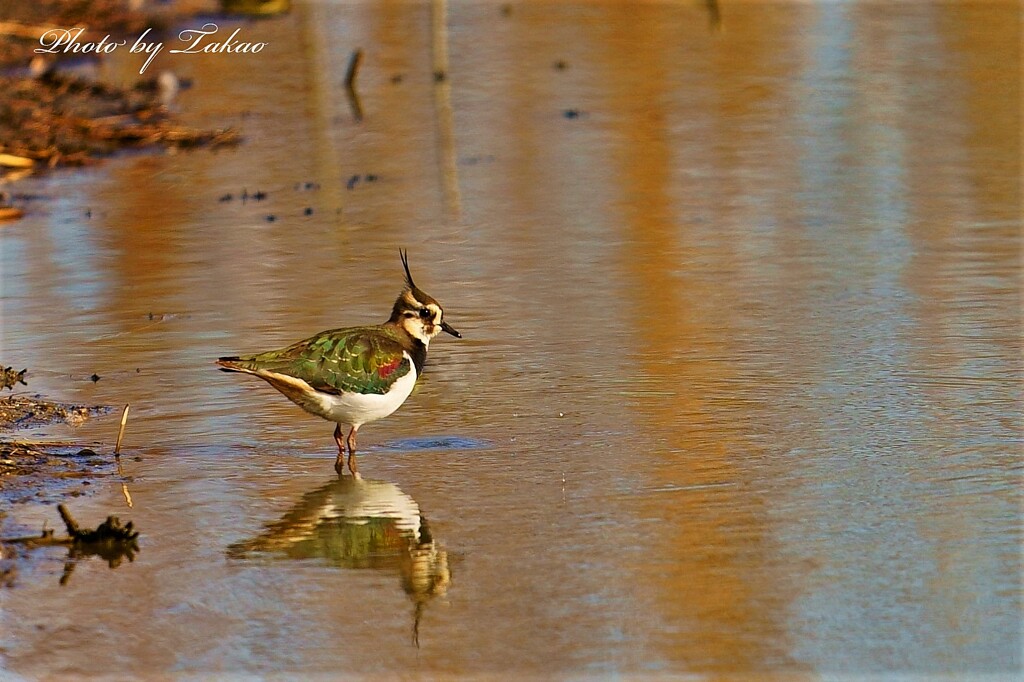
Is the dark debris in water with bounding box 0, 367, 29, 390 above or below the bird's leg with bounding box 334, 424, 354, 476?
above

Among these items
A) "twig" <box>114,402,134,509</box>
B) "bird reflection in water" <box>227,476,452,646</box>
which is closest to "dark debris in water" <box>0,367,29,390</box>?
"twig" <box>114,402,134,509</box>

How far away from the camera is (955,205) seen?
12.2 metres

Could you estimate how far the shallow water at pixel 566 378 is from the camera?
5.58 metres

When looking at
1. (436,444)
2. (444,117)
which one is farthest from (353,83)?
(436,444)

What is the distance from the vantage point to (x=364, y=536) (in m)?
6.48

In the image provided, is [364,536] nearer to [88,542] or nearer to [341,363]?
[88,542]

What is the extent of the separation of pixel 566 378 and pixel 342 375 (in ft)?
4.54

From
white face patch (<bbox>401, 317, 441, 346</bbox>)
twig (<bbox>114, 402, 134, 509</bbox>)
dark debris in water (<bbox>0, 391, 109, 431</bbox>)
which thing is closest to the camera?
twig (<bbox>114, 402, 134, 509</bbox>)

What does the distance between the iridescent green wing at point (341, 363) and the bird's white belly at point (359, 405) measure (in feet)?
0.08

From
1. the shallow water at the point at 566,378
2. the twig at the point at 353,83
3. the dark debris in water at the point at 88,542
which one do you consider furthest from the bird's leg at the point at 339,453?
the twig at the point at 353,83

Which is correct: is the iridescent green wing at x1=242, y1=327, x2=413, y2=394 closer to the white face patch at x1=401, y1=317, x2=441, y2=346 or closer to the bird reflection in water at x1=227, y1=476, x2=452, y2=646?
the white face patch at x1=401, y1=317, x2=441, y2=346

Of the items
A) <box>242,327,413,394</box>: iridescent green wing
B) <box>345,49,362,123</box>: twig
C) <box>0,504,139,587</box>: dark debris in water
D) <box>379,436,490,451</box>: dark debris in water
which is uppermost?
<box>0,504,139,587</box>: dark debris in water

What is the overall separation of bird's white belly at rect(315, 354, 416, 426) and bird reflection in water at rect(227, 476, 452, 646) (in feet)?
1.46

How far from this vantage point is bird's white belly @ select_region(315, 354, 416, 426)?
7445 mm
